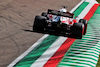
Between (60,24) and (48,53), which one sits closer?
(48,53)

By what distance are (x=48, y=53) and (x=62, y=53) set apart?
3.16 ft

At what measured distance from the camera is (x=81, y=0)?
28594 mm

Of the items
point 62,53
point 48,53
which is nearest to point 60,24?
point 62,53

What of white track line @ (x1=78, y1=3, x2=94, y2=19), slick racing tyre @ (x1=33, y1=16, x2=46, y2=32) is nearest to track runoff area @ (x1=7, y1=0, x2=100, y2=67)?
slick racing tyre @ (x1=33, y1=16, x2=46, y2=32)

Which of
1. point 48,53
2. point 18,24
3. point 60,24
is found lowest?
point 48,53

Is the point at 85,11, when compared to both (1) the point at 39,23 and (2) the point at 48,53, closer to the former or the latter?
(1) the point at 39,23

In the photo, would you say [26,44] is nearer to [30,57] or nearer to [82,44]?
[30,57]

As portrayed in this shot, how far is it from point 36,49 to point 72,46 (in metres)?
2.68

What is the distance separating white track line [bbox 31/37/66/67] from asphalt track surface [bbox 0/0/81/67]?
176cm

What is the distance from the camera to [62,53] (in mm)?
13609

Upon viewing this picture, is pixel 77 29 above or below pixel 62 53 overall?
above

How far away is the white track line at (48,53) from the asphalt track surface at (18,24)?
69.1 inches

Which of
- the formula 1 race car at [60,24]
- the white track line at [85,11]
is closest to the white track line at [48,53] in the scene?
the formula 1 race car at [60,24]

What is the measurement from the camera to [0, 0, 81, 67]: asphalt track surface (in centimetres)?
1426
